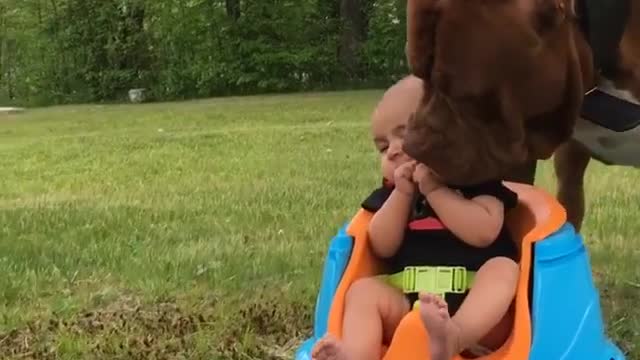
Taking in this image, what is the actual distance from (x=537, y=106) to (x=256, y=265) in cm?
168

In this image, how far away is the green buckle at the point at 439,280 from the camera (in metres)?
2.62

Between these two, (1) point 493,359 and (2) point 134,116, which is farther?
(2) point 134,116

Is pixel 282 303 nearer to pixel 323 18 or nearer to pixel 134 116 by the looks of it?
pixel 134 116

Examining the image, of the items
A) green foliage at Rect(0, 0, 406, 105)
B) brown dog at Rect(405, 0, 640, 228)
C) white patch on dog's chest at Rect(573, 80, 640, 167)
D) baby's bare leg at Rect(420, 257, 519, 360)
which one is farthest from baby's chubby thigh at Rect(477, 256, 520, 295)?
green foliage at Rect(0, 0, 406, 105)

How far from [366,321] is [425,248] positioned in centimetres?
25

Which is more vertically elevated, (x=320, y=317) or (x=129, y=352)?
(x=320, y=317)

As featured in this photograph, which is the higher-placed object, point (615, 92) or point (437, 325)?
point (615, 92)

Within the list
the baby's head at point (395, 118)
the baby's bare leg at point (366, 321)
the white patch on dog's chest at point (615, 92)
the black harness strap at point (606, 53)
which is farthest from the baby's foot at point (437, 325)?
the white patch on dog's chest at point (615, 92)

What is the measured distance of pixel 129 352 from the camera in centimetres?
313

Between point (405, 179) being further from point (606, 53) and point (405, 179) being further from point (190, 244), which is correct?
point (190, 244)

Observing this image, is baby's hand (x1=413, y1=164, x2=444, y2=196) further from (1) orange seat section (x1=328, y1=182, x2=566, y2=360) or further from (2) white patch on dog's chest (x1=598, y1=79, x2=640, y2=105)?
(2) white patch on dog's chest (x1=598, y1=79, x2=640, y2=105)

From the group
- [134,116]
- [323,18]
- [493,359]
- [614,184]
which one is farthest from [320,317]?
[323,18]

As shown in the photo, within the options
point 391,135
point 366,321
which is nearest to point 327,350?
point 366,321

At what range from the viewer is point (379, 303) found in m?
2.63
